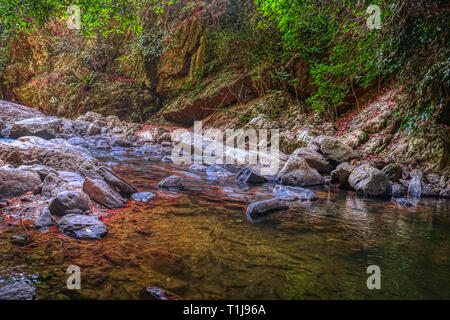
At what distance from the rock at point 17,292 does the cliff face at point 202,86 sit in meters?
6.14

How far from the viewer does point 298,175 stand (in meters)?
5.34

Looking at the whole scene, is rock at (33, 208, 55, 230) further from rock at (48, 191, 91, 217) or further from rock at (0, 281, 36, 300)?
rock at (0, 281, 36, 300)

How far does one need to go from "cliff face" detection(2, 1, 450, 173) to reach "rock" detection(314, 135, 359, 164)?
0.57m

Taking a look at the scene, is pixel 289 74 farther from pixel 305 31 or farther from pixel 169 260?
pixel 169 260

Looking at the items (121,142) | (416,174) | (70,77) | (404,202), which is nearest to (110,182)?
(404,202)

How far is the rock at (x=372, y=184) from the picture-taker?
4.59 meters

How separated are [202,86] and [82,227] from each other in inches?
436

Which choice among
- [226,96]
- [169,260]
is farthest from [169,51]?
[169,260]

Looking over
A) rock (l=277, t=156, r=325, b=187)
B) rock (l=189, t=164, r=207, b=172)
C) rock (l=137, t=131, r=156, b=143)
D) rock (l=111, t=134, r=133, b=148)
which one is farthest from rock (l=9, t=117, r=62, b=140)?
rock (l=277, t=156, r=325, b=187)

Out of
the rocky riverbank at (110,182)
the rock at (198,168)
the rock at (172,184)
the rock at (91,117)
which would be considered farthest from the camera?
the rock at (91,117)

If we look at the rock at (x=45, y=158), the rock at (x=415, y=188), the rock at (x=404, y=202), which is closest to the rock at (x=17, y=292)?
the rock at (x=45, y=158)

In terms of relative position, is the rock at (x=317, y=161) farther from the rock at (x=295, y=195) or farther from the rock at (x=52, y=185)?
the rock at (x=52, y=185)

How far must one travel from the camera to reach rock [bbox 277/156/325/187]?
5297 mm

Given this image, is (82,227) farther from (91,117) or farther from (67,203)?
(91,117)
